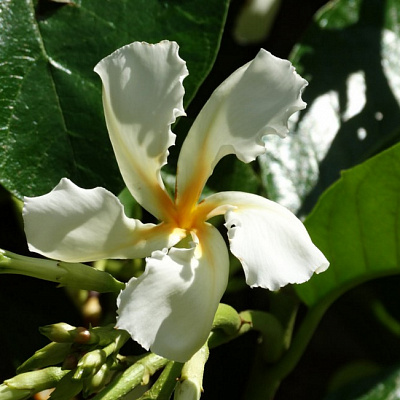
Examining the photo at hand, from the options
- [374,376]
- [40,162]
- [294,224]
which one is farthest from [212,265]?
[374,376]

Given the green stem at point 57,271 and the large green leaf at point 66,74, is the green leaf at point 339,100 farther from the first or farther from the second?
the green stem at point 57,271

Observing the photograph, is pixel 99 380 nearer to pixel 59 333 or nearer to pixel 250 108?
pixel 59 333

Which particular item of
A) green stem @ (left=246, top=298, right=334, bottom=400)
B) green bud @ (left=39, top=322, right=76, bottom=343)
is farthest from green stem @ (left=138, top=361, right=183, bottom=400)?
green stem @ (left=246, top=298, right=334, bottom=400)

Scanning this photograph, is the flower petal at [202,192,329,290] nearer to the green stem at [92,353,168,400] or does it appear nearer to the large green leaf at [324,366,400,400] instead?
the green stem at [92,353,168,400]

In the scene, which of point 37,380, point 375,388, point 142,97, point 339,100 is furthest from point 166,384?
point 339,100

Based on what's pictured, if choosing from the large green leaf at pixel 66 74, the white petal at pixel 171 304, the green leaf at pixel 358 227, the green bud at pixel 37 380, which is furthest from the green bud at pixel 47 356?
the green leaf at pixel 358 227

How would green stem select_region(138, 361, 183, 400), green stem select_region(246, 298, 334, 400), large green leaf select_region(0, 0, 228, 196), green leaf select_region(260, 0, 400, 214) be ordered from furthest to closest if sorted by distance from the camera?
green leaf select_region(260, 0, 400, 214)
green stem select_region(246, 298, 334, 400)
large green leaf select_region(0, 0, 228, 196)
green stem select_region(138, 361, 183, 400)

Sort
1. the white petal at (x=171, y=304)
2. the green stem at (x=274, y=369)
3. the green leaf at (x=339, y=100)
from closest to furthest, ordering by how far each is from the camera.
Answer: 1. the white petal at (x=171, y=304)
2. the green stem at (x=274, y=369)
3. the green leaf at (x=339, y=100)
